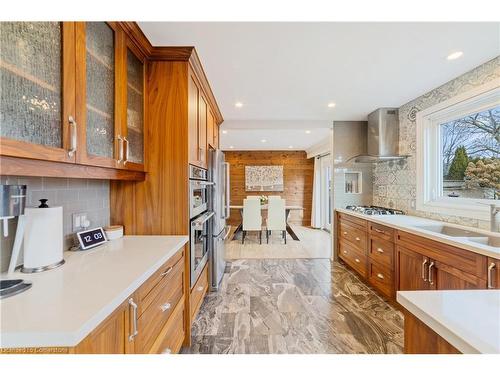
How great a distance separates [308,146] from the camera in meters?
6.42

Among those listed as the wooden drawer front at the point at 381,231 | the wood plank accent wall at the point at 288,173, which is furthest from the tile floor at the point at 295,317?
the wood plank accent wall at the point at 288,173

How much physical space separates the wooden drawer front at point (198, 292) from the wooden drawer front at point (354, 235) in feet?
6.55

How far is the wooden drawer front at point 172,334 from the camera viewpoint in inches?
48.8

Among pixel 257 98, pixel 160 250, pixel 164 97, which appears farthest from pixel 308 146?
pixel 160 250

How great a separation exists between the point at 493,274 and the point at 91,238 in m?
2.52

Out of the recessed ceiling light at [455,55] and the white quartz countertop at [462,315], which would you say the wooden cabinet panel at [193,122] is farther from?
the recessed ceiling light at [455,55]

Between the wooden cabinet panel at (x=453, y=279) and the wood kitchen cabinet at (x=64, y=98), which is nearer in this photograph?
the wood kitchen cabinet at (x=64, y=98)

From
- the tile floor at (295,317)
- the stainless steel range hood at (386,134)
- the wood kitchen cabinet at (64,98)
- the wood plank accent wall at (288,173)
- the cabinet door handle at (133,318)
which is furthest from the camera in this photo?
the wood plank accent wall at (288,173)

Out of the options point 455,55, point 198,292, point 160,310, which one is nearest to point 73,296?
point 160,310

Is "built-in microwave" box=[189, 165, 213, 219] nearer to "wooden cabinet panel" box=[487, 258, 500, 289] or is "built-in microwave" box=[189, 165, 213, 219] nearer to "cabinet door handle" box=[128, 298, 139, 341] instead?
"cabinet door handle" box=[128, 298, 139, 341]

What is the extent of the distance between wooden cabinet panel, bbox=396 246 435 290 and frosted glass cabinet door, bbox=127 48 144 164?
2.48 metres

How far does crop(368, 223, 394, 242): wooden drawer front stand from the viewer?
7.79 feet

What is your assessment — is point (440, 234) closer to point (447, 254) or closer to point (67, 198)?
point (447, 254)

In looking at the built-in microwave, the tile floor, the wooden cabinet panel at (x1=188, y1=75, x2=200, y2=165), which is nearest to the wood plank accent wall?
the tile floor
